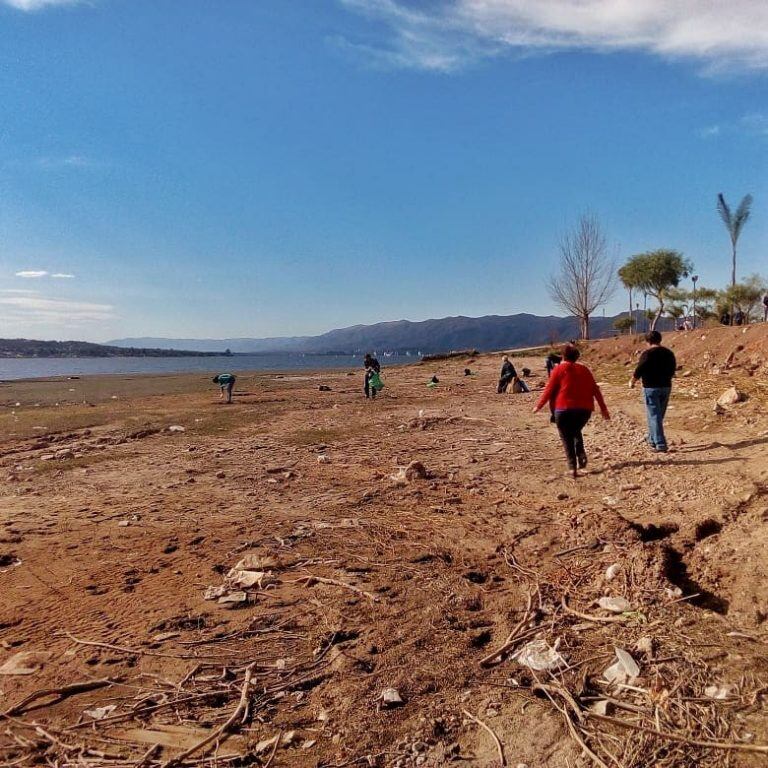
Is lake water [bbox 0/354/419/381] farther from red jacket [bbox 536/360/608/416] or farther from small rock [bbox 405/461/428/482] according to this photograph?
red jacket [bbox 536/360/608/416]

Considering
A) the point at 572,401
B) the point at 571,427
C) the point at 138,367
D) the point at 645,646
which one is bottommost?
the point at 645,646

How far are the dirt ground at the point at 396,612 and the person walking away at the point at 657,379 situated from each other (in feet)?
1.21

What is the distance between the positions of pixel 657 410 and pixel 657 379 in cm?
47

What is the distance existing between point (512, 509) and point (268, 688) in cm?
357

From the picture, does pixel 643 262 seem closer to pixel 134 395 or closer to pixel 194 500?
pixel 134 395

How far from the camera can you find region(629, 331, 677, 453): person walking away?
7.40 m

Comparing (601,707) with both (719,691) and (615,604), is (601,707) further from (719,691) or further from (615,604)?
(615,604)

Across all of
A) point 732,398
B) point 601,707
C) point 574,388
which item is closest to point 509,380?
point 732,398

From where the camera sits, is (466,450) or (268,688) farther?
(466,450)

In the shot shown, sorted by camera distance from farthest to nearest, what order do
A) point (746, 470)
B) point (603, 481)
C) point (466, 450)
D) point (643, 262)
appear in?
1. point (643, 262)
2. point (466, 450)
3. point (603, 481)
4. point (746, 470)

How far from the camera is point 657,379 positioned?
7.45m

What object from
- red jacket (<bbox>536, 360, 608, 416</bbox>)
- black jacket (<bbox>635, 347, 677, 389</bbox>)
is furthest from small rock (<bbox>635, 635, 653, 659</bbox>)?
black jacket (<bbox>635, 347, 677, 389</bbox>)

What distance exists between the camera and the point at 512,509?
576cm

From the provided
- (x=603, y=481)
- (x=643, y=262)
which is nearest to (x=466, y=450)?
(x=603, y=481)
